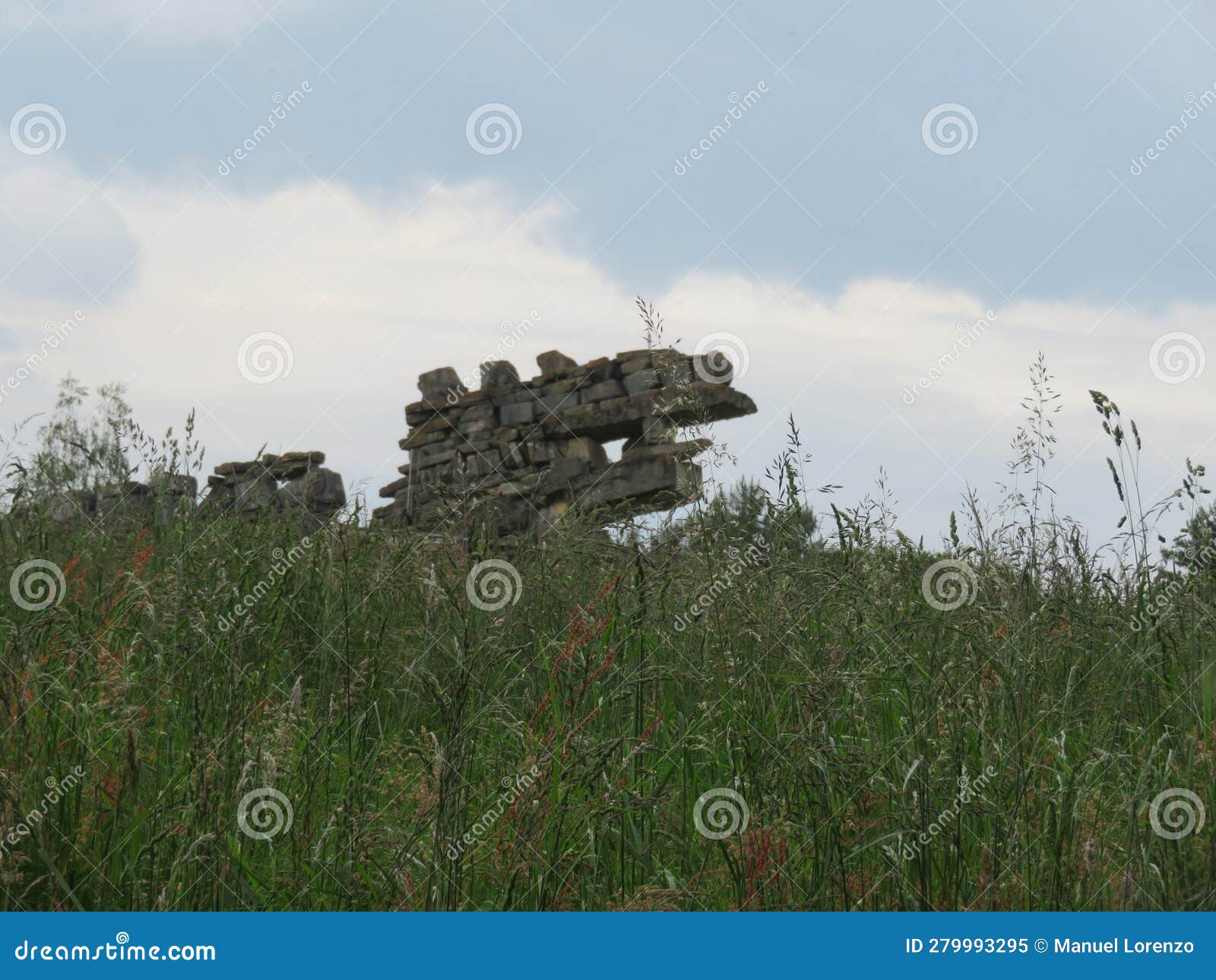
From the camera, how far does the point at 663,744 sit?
10.6 ft

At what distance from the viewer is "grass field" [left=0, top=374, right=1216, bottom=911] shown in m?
2.30

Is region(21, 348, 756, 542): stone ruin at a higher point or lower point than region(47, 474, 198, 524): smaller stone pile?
higher

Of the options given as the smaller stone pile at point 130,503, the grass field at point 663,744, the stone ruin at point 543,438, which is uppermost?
the stone ruin at point 543,438

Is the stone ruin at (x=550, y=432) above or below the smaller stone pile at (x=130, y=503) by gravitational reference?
above

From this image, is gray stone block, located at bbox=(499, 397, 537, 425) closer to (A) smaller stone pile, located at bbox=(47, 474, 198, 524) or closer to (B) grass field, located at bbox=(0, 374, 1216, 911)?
(A) smaller stone pile, located at bbox=(47, 474, 198, 524)

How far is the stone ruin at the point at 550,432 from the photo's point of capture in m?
12.5

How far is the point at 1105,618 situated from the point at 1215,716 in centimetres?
53

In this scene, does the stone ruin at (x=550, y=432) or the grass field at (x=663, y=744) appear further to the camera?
the stone ruin at (x=550, y=432)

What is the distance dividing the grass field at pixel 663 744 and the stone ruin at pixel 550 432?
7815 millimetres

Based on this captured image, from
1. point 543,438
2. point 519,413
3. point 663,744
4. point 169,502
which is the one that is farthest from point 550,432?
point 663,744

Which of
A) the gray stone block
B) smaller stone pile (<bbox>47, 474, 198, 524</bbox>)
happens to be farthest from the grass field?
the gray stone block

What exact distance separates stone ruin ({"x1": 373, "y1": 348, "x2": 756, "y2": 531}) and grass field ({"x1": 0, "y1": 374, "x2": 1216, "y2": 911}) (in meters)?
7.82

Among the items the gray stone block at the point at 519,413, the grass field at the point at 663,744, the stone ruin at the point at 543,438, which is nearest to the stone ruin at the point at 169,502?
the grass field at the point at 663,744

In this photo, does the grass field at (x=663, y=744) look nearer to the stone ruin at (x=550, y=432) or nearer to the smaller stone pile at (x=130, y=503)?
the smaller stone pile at (x=130, y=503)
